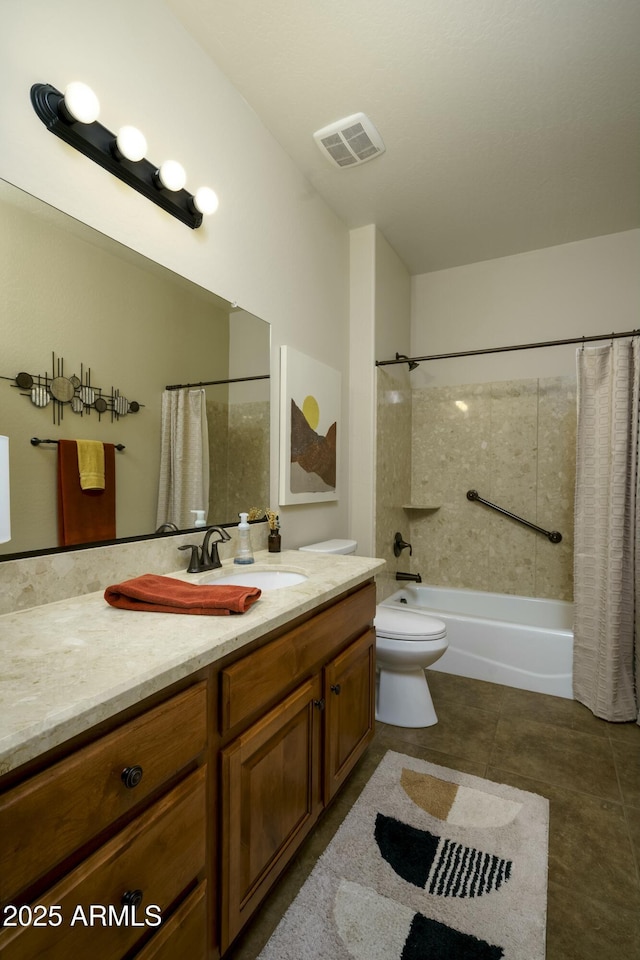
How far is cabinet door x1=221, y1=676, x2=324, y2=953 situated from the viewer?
0.97 meters

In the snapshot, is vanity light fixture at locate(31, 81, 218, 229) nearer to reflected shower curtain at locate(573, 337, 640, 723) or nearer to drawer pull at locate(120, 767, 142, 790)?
drawer pull at locate(120, 767, 142, 790)

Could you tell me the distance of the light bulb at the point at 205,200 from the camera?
1.57 meters

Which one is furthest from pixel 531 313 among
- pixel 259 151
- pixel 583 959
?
pixel 583 959

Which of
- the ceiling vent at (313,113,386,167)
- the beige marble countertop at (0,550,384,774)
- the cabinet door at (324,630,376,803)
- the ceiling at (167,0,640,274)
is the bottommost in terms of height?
the cabinet door at (324,630,376,803)

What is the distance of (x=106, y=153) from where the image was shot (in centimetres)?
127

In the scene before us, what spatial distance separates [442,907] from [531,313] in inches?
128

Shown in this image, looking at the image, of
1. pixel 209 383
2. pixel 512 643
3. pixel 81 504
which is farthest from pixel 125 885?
pixel 512 643

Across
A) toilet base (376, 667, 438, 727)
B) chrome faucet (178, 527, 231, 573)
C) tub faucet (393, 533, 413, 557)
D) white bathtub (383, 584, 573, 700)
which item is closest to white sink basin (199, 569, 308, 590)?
chrome faucet (178, 527, 231, 573)

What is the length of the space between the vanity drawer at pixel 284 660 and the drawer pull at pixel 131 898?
0.91 feet

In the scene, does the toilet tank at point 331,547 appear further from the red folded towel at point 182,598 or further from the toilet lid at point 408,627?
the red folded towel at point 182,598

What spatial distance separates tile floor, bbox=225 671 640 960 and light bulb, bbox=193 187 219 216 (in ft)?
7.11

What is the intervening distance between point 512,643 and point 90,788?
8.15 feet

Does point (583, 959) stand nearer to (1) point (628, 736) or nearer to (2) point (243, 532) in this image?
(1) point (628, 736)

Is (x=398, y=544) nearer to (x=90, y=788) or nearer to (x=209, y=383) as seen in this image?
(x=209, y=383)
